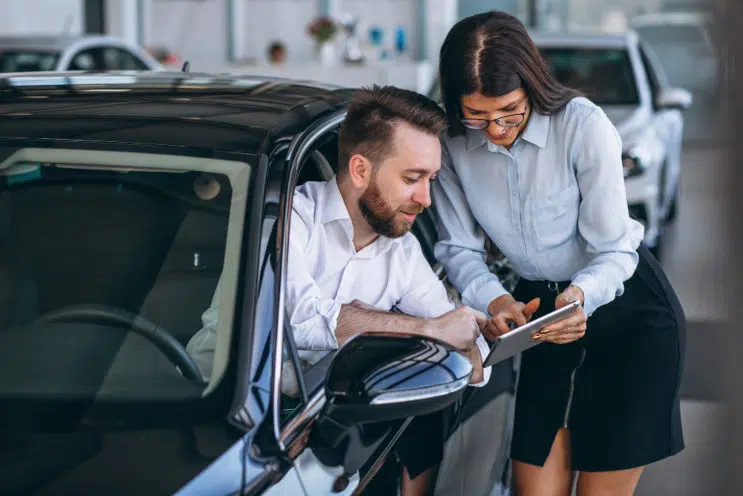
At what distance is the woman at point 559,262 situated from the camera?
2869mm

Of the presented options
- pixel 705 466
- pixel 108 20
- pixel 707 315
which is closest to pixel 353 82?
pixel 108 20

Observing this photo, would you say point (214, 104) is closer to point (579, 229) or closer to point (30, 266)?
point (30, 266)

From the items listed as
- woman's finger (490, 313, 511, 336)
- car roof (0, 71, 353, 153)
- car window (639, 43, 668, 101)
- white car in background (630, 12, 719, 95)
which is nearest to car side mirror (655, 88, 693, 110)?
car window (639, 43, 668, 101)

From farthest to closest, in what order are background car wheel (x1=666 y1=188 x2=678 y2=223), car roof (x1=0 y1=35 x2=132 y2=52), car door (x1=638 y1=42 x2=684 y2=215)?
car roof (x1=0 y1=35 x2=132 y2=52) < background car wheel (x1=666 y1=188 x2=678 y2=223) < car door (x1=638 y1=42 x2=684 y2=215)

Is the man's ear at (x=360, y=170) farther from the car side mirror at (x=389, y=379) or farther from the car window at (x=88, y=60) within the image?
the car window at (x=88, y=60)

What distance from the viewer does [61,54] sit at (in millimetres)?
11445

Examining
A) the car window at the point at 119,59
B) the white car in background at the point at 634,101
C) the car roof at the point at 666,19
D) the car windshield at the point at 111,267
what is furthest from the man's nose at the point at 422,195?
the car roof at the point at 666,19

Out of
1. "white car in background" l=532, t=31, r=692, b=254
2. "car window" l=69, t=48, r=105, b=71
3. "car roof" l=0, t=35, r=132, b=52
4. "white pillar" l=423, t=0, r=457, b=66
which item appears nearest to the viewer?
"white car in background" l=532, t=31, r=692, b=254

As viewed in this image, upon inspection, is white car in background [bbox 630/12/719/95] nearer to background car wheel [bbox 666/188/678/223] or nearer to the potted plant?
the potted plant

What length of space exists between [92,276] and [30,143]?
29cm

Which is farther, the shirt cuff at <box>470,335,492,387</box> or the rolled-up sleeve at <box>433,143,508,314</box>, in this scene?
the rolled-up sleeve at <box>433,143,508,314</box>

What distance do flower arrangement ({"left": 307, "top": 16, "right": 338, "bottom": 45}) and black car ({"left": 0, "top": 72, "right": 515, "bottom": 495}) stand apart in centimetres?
1644

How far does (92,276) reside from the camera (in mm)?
2672

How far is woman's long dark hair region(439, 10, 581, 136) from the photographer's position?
2.80 meters
